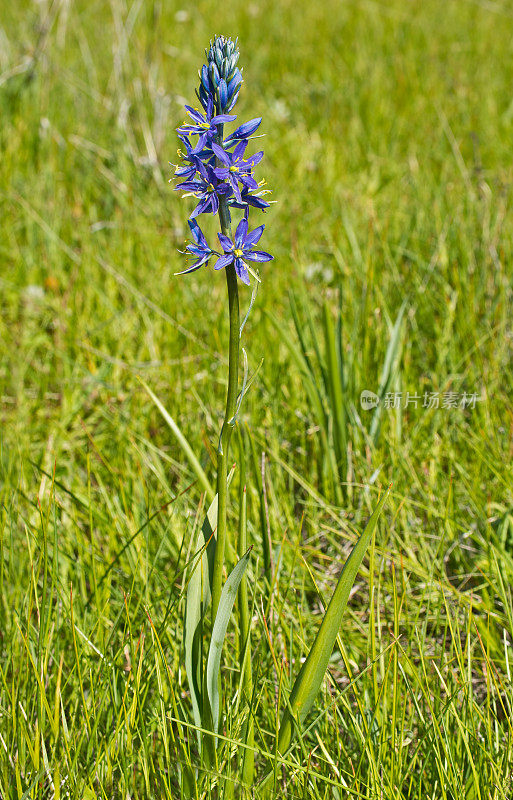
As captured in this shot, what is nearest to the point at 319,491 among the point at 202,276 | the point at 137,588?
the point at 137,588

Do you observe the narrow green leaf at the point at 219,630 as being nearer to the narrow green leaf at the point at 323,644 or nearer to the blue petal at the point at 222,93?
the narrow green leaf at the point at 323,644

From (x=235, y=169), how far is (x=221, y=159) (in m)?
0.03

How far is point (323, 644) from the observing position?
1.17 metres

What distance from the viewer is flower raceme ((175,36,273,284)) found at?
1.12 m

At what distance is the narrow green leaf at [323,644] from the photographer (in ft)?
3.74

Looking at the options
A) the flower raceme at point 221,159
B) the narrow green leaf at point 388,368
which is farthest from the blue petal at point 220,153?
the narrow green leaf at point 388,368

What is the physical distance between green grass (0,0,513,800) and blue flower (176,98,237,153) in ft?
2.30

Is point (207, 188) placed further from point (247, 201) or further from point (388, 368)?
point (388, 368)

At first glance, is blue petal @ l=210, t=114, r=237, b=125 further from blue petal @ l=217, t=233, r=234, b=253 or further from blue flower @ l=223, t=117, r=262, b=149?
blue petal @ l=217, t=233, r=234, b=253

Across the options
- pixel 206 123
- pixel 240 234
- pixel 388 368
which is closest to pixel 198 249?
pixel 240 234

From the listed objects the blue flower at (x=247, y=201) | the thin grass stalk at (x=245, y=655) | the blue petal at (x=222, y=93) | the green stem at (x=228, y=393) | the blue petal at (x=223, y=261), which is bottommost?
the thin grass stalk at (x=245, y=655)

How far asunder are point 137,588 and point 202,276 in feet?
6.12

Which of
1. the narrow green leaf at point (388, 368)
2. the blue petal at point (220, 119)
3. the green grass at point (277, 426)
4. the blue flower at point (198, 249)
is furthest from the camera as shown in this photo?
the narrow green leaf at point (388, 368)

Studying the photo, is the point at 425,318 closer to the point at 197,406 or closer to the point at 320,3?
the point at 197,406
